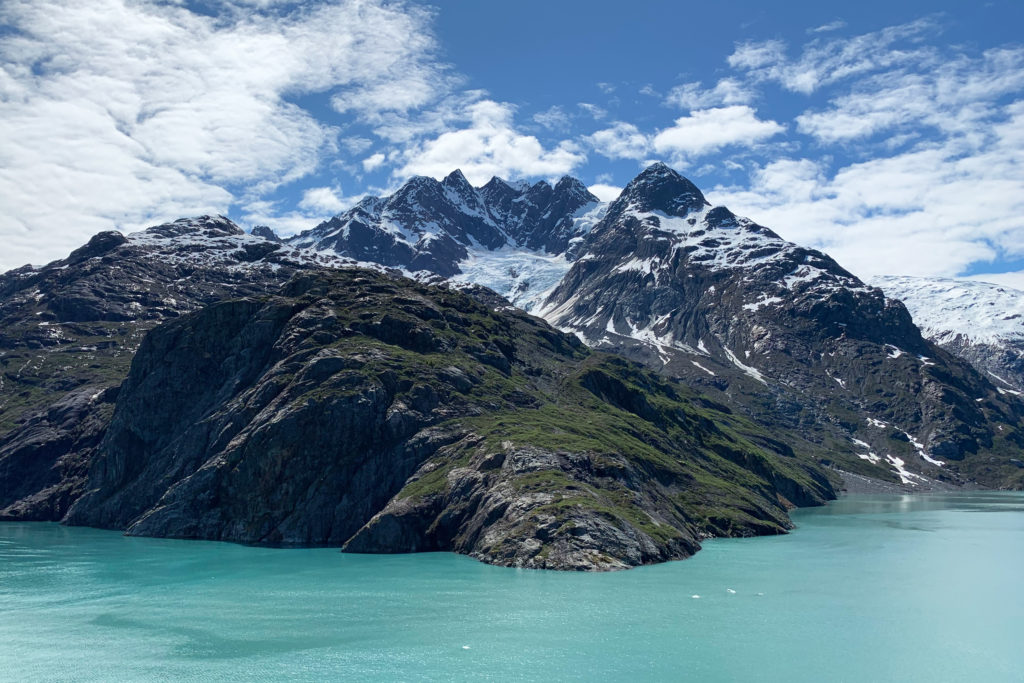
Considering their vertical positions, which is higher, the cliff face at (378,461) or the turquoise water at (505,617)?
the cliff face at (378,461)

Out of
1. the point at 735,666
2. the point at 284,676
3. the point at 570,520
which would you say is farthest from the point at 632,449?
the point at 284,676

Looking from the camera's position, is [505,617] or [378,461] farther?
[378,461]

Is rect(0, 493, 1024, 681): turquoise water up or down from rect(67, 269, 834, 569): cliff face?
down

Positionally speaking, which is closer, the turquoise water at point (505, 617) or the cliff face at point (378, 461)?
the turquoise water at point (505, 617)

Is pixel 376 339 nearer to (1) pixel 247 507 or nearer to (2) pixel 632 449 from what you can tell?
(1) pixel 247 507

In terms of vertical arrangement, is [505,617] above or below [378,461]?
below
